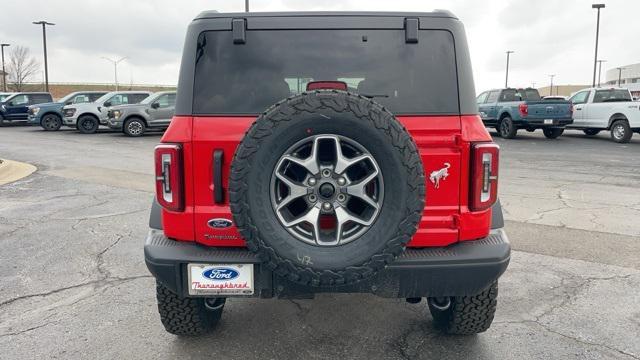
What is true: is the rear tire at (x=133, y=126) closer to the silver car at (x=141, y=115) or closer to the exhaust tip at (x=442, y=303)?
the silver car at (x=141, y=115)

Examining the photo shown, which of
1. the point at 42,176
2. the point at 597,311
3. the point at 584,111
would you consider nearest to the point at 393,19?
the point at 597,311

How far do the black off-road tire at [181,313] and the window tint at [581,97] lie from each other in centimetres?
1779

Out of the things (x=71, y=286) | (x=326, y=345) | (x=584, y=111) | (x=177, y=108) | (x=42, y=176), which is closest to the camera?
(x=177, y=108)

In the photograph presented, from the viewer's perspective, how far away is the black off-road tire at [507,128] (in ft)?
56.5

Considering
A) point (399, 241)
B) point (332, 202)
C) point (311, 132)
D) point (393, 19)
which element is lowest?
point (399, 241)

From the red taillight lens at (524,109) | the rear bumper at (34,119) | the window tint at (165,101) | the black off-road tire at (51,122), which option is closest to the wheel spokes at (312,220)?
the red taillight lens at (524,109)

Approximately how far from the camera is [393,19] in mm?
2711

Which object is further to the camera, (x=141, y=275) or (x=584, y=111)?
(x=584, y=111)

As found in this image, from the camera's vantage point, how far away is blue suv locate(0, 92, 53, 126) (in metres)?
24.1

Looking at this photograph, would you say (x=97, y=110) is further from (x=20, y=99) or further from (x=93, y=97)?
(x=20, y=99)

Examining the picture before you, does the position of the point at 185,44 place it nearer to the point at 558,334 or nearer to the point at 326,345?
the point at 326,345

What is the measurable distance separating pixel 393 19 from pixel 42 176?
9.22m

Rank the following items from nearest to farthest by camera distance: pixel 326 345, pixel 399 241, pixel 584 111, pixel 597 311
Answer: pixel 399 241
pixel 326 345
pixel 597 311
pixel 584 111

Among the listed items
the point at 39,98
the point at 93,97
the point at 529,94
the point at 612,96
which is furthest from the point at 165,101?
the point at 612,96
